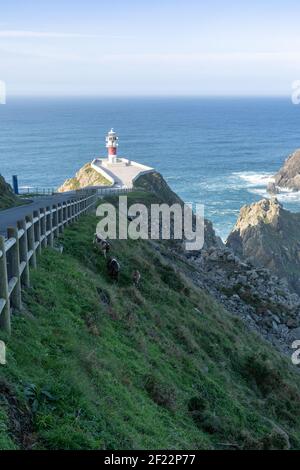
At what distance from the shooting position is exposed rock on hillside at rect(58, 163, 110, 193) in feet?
255

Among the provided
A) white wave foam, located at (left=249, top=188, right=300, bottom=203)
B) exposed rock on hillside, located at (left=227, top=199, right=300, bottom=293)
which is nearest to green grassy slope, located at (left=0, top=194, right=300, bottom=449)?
exposed rock on hillside, located at (left=227, top=199, right=300, bottom=293)

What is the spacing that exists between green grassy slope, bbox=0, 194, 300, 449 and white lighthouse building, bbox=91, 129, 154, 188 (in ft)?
169

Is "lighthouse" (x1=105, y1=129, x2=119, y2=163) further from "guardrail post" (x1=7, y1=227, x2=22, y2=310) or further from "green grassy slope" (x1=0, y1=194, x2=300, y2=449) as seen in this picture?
"guardrail post" (x1=7, y1=227, x2=22, y2=310)

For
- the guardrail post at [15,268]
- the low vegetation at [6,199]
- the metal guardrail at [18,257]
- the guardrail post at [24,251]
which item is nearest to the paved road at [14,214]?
the metal guardrail at [18,257]

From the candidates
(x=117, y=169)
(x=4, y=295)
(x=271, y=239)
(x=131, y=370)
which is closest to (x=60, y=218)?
(x=131, y=370)

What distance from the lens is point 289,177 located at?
402 feet

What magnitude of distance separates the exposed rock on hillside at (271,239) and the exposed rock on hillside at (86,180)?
827 inches

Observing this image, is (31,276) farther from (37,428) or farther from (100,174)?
(100,174)

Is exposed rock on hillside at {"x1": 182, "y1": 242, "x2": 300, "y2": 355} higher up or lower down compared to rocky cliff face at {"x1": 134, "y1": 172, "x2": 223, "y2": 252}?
lower down

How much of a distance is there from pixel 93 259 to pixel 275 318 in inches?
487

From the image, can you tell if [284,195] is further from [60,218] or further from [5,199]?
[60,218]

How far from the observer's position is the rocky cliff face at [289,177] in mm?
120062

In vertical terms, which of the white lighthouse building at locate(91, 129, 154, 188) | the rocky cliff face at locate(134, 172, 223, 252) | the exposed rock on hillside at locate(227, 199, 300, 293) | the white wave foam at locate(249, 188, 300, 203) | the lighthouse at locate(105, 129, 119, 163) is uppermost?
the lighthouse at locate(105, 129, 119, 163)

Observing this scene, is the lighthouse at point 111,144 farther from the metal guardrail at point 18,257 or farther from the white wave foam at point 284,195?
the metal guardrail at point 18,257
